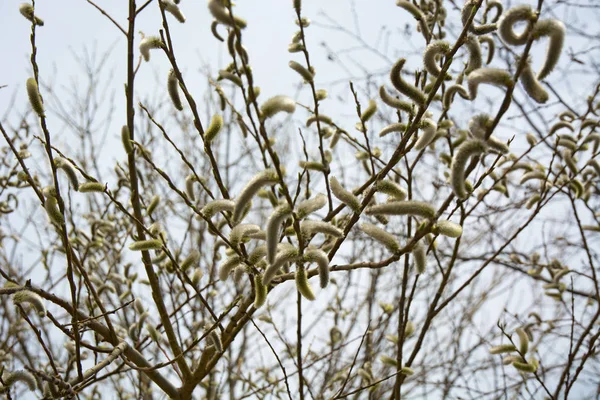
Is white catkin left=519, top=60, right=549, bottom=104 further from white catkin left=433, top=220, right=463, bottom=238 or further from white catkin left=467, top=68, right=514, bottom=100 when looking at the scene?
white catkin left=433, top=220, right=463, bottom=238

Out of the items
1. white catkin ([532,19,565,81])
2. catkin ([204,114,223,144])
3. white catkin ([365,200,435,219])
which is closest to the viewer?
white catkin ([532,19,565,81])

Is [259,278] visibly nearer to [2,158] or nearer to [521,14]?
[521,14]

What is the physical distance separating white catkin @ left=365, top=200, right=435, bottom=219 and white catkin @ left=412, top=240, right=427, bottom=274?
18cm

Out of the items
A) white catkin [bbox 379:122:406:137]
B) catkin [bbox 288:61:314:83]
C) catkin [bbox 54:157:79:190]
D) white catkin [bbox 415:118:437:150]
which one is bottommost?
white catkin [bbox 415:118:437:150]

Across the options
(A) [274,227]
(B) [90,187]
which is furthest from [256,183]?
Answer: (B) [90,187]

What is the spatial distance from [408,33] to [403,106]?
4.31 metres

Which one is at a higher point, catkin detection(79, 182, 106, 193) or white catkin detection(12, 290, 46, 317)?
catkin detection(79, 182, 106, 193)

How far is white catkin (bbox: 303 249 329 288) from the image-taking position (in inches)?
61.1

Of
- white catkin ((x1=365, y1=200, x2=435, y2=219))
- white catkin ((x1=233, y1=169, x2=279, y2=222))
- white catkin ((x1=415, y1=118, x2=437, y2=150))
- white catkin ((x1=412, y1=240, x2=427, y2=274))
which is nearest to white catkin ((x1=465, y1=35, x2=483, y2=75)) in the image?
white catkin ((x1=415, y1=118, x2=437, y2=150))

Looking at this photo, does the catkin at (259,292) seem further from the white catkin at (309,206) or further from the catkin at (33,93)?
the catkin at (33,93)

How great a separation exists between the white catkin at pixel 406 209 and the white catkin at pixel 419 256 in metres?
0.18

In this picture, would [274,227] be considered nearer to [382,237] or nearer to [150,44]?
[382,237]

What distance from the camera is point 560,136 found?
2.87m

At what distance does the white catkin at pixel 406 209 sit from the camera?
154 cm
